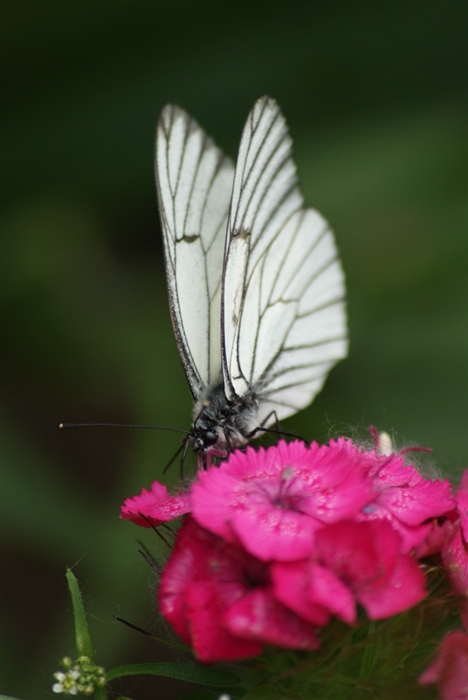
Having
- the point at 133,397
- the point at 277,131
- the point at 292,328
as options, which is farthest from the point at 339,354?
the point at 133,397

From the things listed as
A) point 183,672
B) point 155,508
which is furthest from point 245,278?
point 183,672

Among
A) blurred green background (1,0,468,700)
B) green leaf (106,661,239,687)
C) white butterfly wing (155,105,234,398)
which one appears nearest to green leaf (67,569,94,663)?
Result: green leaf (106,661,239,687)

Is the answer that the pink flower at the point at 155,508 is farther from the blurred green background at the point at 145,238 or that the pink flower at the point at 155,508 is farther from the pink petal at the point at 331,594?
the blurred green background at the point at 145,238

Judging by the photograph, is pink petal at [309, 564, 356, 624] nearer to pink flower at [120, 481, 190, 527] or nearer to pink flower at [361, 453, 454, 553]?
pink flower at [361, 453, 454, 553]

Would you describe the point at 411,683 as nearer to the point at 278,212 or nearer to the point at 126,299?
→ the point at 278,212

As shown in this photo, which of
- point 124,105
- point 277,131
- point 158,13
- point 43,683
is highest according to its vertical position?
point 158,13

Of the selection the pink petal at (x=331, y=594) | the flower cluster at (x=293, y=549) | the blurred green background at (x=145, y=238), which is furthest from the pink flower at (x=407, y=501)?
the blurred green background at (x=145, y=238)

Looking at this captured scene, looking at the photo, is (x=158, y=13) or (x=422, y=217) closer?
(x=422, y=217)
